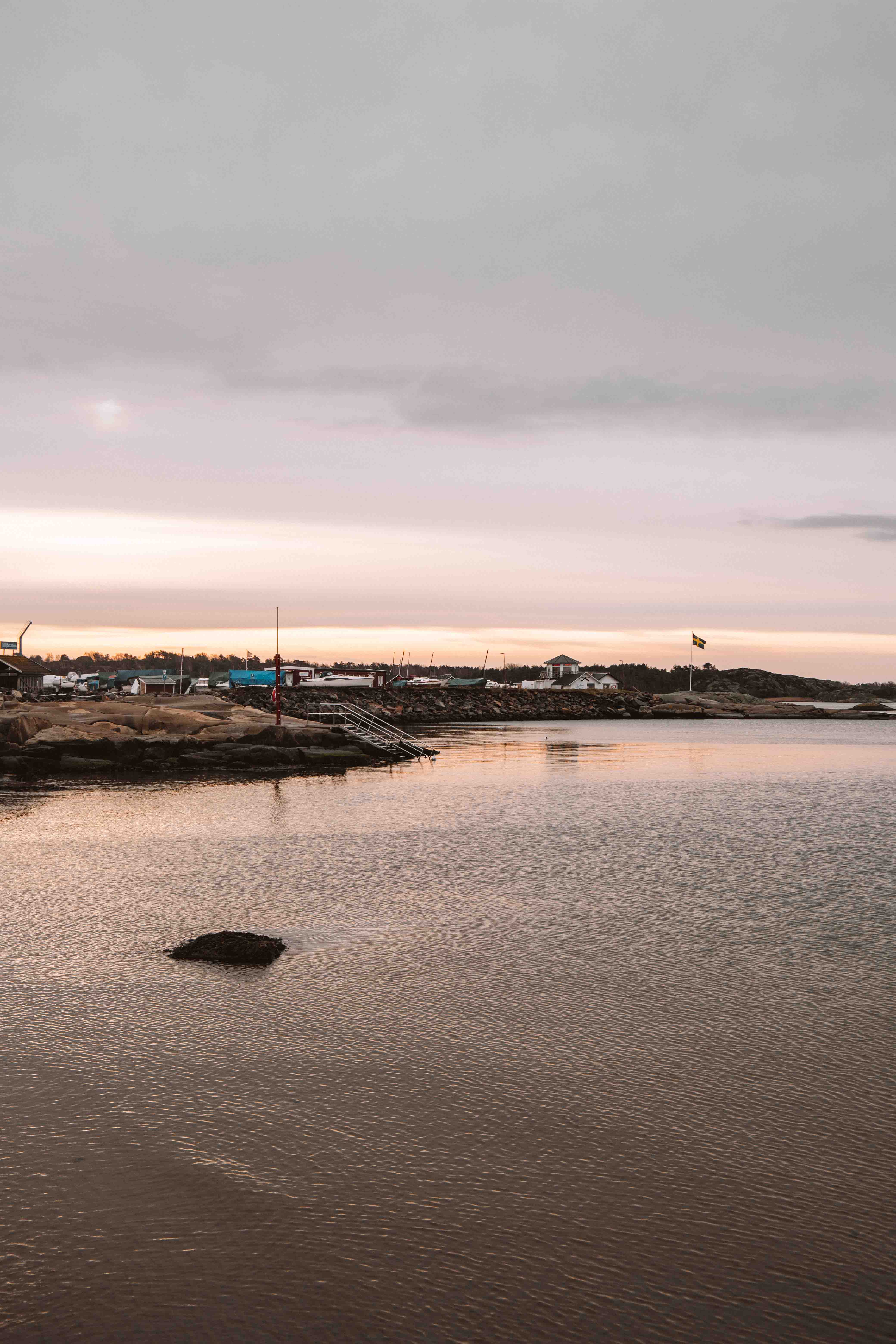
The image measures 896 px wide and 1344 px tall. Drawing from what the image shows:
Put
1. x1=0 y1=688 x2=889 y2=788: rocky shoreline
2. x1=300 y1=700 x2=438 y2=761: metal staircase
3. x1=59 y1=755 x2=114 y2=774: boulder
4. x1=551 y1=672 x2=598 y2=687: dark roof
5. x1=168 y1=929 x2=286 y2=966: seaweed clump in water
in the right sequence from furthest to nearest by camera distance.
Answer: x1=551 y1=672 x2=598 y2=687: dark roof
x1=300 y1=700 x2=438 y2=761: metal staircase
x1=0 y1=688 x2=889 y2=788: rocky shoreline
x1=59 y1=755 x2=114 y2=774: boulder
x1=168 y1=929 x2=286 y2=966: seaweed clump in water

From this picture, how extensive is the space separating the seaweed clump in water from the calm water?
1.07ft

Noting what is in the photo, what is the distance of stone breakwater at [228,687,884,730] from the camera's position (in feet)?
342

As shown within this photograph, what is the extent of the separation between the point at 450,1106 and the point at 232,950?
567 cm

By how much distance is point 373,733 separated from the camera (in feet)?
204

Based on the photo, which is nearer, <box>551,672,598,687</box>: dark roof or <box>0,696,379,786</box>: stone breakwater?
<box>0,696,379,786</box>: stone breakwater

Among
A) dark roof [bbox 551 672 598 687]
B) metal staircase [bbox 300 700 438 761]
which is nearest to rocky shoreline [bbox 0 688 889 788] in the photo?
metal staircase [bbox 300 700 438 761]

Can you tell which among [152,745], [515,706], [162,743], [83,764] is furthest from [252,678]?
[83,764]

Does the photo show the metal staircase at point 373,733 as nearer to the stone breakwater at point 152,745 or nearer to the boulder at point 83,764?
the stone breakwater at point 152,745

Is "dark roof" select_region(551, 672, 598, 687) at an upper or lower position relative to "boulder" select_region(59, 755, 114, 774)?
upper

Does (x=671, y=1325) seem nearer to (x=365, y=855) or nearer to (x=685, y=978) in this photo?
(x=685, y=978)

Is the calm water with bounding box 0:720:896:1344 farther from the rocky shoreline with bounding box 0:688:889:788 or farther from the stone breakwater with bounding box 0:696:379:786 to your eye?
the stone breakwater with bounding box 0:696:379:786

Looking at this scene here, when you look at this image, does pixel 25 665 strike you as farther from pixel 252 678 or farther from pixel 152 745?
pixel 152 745

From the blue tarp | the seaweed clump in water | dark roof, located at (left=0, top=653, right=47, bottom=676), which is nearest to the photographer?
the seaweed clump in water

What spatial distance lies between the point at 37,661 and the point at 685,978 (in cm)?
13309
